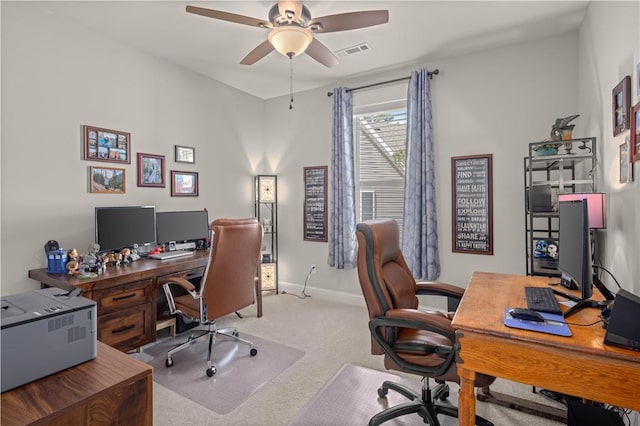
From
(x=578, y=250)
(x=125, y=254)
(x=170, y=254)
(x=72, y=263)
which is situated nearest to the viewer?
(x=578, y=250)

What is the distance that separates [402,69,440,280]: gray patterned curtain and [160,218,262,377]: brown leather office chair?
172cm

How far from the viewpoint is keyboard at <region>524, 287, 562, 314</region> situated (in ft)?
4.74

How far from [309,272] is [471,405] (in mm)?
3188

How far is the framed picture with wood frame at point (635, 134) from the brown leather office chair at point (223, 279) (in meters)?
2.43

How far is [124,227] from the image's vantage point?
2859mm

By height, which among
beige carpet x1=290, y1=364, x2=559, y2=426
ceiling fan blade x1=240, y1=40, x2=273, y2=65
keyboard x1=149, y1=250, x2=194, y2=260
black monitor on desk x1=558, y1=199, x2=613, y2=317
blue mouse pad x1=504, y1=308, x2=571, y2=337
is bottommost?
beige carpet x1=290, y1=364, x2=559, y2=426

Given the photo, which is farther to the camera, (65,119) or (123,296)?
(65,119)

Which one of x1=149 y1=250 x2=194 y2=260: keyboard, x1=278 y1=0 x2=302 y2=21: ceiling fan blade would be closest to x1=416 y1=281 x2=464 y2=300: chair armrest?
x1=278 y1=0 x2=302 y2=21: ceiling fan blade

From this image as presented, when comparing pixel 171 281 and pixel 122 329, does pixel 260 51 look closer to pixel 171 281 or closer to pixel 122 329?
pixel 171 281

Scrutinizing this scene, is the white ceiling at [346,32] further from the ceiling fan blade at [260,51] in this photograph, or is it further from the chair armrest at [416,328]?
the chair armrest at [416,328]

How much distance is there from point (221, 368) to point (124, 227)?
1.50m

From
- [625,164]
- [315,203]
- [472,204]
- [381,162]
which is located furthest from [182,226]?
[625,164]

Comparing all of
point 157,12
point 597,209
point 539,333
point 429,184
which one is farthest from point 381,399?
point 157,12

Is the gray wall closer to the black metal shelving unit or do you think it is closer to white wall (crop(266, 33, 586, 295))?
white wall (crop(266, 33, 586, 295))
